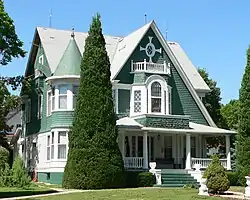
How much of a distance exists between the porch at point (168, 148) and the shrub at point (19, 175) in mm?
7005

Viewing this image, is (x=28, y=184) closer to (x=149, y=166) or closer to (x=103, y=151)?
(x=103, y=151)

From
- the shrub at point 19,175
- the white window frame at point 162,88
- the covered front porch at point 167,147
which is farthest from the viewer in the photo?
the white window frame at point 162,88

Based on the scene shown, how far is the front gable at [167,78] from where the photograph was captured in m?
34.4

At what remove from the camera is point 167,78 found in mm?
34969

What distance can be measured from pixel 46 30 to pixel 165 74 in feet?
34.3

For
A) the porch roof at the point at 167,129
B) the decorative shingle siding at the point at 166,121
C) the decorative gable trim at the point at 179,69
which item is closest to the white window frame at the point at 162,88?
the decorative shingle siding at the point at 166,121

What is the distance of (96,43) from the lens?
2875 cm

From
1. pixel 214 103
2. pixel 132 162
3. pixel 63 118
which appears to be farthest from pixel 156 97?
pixel 214 103

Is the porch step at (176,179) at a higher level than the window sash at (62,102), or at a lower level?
lower

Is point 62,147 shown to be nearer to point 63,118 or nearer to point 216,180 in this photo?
point 63,118

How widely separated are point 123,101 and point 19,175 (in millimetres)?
9944

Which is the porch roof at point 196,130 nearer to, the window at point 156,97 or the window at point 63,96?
the window at point 156,97

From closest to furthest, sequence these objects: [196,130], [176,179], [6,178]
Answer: [6,178]
[176,179]
[196,130]

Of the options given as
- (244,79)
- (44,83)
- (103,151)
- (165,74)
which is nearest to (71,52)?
Answer: (44,83)
